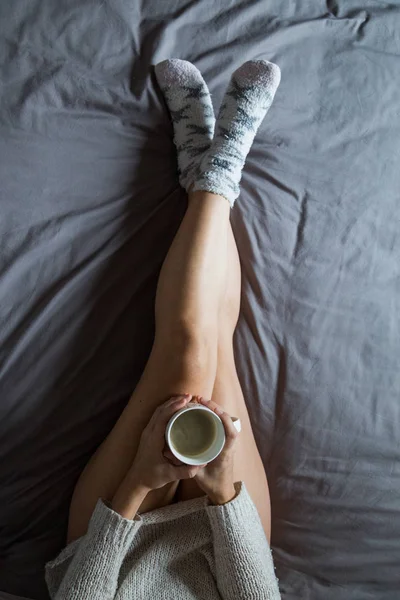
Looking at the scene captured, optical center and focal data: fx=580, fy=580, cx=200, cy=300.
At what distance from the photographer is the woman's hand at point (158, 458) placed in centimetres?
74

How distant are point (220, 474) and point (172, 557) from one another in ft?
0.50

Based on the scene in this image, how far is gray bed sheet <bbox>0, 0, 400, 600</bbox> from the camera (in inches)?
35.8

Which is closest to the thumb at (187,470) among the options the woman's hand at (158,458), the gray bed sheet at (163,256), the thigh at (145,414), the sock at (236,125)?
the woman's hand at (158,458)

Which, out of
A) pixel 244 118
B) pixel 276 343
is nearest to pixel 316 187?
pixel 244 118

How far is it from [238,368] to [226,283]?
0.15 meters

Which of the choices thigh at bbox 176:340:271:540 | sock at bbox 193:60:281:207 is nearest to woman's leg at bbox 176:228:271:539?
thigh at bbox 176:340:271:540

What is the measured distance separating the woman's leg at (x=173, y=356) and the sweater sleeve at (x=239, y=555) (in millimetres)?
110

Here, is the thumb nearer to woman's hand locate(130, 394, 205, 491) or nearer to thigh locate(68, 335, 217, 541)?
woman's hand locate(130, 394, 205, 491)

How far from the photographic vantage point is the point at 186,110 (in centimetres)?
101

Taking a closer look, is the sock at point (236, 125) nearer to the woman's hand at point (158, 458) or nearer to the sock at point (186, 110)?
the sock at point (186, 110)

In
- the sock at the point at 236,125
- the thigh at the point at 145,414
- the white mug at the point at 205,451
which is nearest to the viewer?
the white mug at the point at 205,451

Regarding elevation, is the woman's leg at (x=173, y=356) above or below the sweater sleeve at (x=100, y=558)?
above

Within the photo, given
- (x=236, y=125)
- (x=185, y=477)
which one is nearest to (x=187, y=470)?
(x=185, y=477)

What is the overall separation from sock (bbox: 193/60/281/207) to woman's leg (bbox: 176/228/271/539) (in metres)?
0.10
